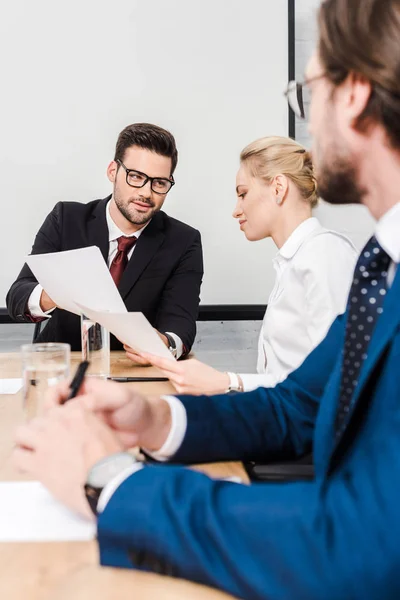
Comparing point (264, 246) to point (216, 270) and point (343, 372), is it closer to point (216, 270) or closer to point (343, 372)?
point (216, 270)

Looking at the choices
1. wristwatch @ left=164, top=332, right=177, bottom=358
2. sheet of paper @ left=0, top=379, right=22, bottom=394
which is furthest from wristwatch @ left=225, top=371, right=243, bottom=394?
wristwatch @ left=164, top=332, right=177, bottom=358

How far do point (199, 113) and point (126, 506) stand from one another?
242 centimetres

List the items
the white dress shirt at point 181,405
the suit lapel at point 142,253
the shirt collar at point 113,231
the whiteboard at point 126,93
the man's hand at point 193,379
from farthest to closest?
the whiteboard at point 126,93, the shirt collar at point 113,231, the suit lapel at point 142,253, the man's hand at point 193,379, the white dress shirt at point 181,405

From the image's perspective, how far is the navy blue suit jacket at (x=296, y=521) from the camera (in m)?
0.50

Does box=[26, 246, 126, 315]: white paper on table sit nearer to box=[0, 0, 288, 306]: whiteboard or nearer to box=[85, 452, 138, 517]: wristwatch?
box=[85, 452, 138, 517]: wristwatch

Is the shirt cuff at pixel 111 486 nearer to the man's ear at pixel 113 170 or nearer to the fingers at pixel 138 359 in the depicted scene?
the fingers at pixel 138 359

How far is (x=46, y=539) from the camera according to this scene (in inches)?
26.4

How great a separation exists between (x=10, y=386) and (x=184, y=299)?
Result: 97cm

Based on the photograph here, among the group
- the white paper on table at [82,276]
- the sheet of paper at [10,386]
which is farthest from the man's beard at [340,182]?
the sheet of paper at [10,386]

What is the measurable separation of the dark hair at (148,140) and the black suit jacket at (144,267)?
24cm

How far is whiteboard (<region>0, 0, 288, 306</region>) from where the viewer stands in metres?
2.70

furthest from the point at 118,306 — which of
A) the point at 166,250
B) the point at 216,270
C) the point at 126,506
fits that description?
the point at 216,270

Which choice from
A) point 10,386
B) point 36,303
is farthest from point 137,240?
point 10,386

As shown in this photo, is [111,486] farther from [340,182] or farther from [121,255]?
[121,255]
